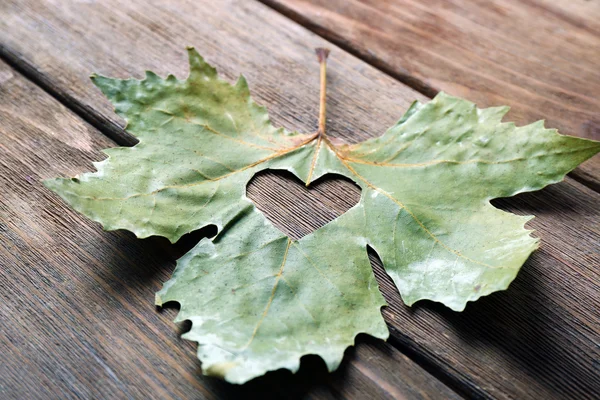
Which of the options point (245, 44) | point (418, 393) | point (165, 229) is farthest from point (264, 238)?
point (245, 44)

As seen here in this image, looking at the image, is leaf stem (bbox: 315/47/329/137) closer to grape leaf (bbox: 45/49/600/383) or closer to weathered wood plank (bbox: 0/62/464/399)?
grape leaf (bbox: 45/49/600/383)

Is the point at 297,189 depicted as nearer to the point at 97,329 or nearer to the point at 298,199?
the point at 298,199

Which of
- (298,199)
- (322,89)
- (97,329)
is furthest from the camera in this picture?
(322,89)

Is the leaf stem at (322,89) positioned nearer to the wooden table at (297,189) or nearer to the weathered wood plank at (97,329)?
the wooden table at (297,189)

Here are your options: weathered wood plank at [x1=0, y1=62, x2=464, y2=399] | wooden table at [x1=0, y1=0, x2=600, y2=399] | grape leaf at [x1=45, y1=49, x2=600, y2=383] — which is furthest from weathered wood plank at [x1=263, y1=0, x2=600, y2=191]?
weathered wood plank at [x1=0, y1=62, x2=464, y2=399]

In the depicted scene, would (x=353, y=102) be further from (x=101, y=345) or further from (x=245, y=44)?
(x=101, y=345)

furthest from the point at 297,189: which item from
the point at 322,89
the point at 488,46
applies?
the point at 488,46
